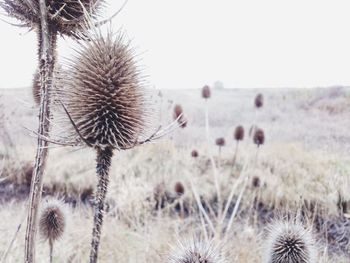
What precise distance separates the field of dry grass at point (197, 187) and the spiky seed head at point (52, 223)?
163 centimetres

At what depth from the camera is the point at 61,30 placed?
1.85 meters

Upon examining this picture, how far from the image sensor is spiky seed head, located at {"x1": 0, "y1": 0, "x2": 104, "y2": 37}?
1.74 meters

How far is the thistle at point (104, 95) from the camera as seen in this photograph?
1.88 meters

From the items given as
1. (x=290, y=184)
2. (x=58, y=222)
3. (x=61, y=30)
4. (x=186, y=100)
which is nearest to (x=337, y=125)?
(x=290, y=184)

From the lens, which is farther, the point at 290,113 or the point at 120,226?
the point at 290,113

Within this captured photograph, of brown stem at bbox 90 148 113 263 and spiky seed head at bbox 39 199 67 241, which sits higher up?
brown stem at bbox 90 148 113 263

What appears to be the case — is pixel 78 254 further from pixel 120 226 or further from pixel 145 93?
pixel 145 93

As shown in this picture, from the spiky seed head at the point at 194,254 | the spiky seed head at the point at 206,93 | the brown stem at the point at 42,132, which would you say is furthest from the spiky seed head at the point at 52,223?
the spiky seed head at the point at 206,93

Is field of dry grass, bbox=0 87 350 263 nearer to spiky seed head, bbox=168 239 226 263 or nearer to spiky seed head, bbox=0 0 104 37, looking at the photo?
spiky seed head, bbox=168 239 226 263

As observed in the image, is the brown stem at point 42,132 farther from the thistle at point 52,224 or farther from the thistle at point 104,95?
the thistle at point 52,224

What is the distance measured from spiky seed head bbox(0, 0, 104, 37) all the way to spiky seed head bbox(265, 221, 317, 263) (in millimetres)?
1498

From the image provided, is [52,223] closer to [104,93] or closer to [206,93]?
[104,93]

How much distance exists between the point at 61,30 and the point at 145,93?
48cm

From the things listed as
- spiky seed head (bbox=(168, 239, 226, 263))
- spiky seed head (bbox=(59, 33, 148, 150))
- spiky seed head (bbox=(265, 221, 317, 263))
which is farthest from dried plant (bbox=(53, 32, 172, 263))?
spiky seed head (bbox=(265, 221, 317, 263))
